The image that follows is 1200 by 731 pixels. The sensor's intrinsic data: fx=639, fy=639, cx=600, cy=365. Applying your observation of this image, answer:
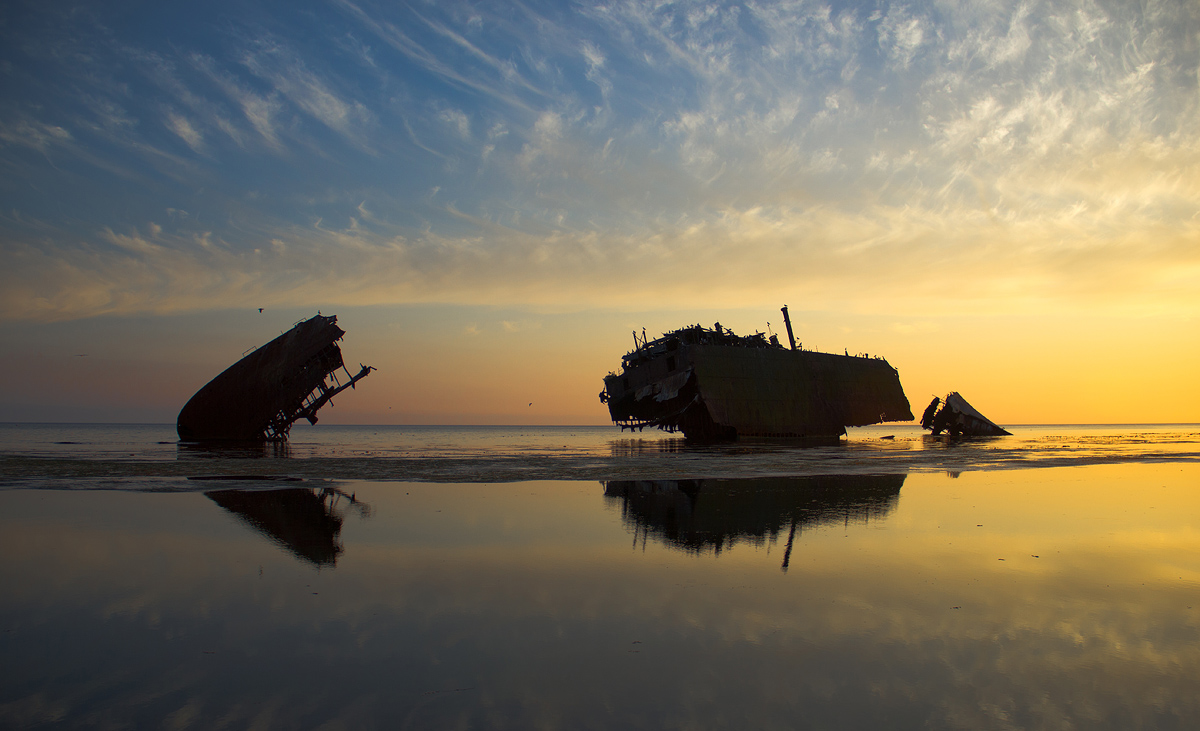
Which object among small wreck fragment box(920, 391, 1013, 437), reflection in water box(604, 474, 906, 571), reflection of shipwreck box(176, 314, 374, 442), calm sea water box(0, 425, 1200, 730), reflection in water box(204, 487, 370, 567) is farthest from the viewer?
small wreck fragment box(920, 391, 1013, 437)

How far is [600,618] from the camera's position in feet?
15.9

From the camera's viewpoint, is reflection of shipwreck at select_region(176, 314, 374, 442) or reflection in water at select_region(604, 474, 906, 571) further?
reflection of shipwreck at select_region(176, 314, 374, 442)

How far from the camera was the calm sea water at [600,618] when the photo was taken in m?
3.39

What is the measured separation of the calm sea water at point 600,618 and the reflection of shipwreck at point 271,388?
27719 millimetres

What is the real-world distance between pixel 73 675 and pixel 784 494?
11588mm

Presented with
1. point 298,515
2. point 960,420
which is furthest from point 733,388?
point 298,515

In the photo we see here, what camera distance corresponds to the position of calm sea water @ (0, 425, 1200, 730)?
3.39 meters

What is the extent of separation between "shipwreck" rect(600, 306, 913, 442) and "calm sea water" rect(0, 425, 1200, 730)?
30.9 meters

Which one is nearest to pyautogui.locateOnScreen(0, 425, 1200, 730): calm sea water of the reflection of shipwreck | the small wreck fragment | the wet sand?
the wet sand

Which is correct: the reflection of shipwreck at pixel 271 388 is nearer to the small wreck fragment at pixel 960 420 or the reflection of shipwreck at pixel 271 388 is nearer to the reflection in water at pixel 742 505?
the reflection in water at pixel 742 505

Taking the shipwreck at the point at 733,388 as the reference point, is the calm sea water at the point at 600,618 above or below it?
below

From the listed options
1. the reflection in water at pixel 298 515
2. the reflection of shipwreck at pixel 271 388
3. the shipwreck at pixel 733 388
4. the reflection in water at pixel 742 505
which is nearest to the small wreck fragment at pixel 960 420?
the shipwreck at pixel 733 388

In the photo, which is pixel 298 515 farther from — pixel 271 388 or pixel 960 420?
pixel 960 420

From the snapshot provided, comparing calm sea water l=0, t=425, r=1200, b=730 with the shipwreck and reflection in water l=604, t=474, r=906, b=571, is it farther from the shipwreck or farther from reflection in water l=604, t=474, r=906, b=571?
the shipwreck
